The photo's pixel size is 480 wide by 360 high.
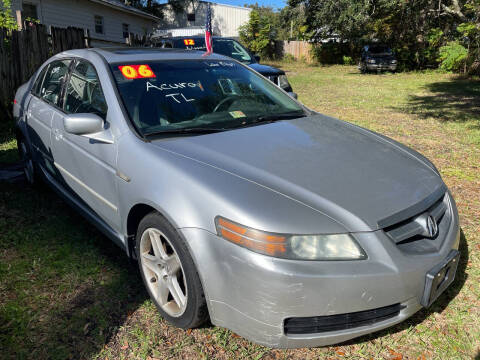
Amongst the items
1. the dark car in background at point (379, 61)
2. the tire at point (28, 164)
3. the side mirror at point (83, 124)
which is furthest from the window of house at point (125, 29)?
the side mirror at point (83, 124)

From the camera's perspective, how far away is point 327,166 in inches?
91.7

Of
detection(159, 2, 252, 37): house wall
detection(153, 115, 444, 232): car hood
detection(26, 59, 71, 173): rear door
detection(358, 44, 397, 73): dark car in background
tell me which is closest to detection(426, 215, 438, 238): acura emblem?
detection(153, 115, 444, 232): car hood

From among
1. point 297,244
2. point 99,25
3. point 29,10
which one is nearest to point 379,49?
point 99,25

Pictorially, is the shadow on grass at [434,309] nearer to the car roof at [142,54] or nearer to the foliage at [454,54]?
the car roof at [142,54]

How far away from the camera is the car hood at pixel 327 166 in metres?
2.00

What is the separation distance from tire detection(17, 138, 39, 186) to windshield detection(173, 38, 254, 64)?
6.01 meters

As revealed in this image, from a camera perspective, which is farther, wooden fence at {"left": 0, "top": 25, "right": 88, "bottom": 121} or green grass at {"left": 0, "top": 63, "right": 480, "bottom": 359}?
wooden fence at {"left": 0, "top": 25, "right": 88, "bottom": 121}

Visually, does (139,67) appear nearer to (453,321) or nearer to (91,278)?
(91,278)

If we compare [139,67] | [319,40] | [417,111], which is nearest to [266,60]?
[319,40]

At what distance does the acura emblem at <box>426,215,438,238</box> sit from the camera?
82.8 inches

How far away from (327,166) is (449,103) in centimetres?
992

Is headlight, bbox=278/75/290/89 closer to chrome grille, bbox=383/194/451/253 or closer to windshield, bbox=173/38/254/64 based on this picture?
windshield, bbox=173/38/254/64

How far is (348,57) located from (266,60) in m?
7.24

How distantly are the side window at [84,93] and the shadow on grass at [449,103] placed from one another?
24.0 ft
